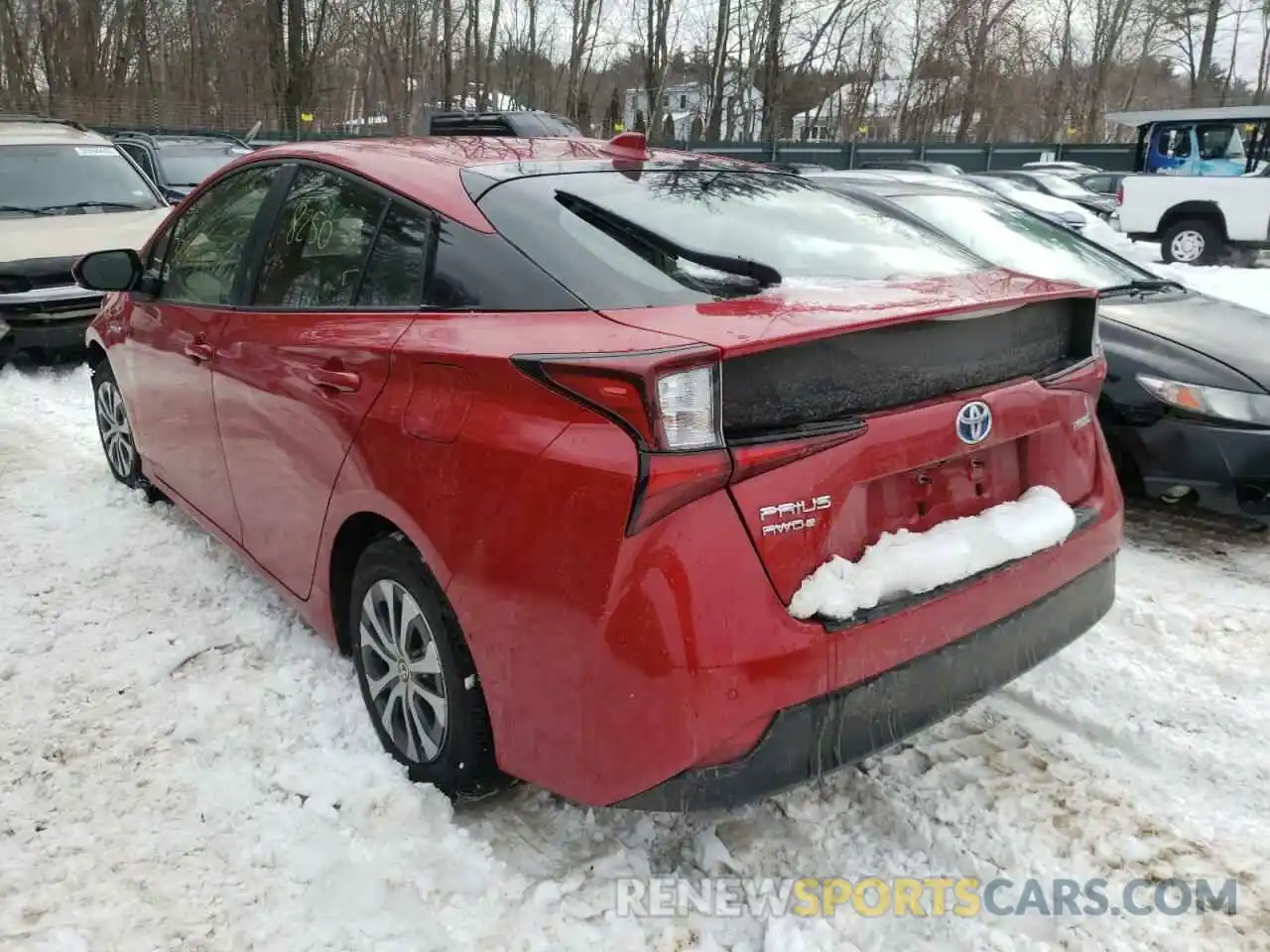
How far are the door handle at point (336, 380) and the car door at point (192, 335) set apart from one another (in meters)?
0.78

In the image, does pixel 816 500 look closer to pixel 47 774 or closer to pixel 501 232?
pixel 501 232

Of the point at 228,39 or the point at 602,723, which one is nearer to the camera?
the point at 602,723

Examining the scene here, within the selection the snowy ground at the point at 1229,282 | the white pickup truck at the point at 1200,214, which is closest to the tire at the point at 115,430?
the snowy ground at the point at 1229,282

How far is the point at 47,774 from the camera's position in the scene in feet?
9.01

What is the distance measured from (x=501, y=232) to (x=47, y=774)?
201 cm

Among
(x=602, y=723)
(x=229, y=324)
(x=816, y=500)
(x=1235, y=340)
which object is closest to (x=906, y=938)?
(x=602, y=723)

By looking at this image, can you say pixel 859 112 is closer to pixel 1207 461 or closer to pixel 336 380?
pixel 1207 461

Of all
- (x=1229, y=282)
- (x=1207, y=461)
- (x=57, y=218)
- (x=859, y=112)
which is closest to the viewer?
(x=1207, y=461)

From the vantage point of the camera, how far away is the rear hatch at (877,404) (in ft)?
6.32

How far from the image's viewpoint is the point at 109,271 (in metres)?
3.84

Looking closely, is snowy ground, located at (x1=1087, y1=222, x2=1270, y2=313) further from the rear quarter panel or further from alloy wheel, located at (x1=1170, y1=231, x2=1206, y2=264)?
the rear quarter panel

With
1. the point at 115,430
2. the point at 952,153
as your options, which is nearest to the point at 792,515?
the point at 115,430

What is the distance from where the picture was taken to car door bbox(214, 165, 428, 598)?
2.55 meters

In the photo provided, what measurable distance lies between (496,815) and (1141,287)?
436cm
